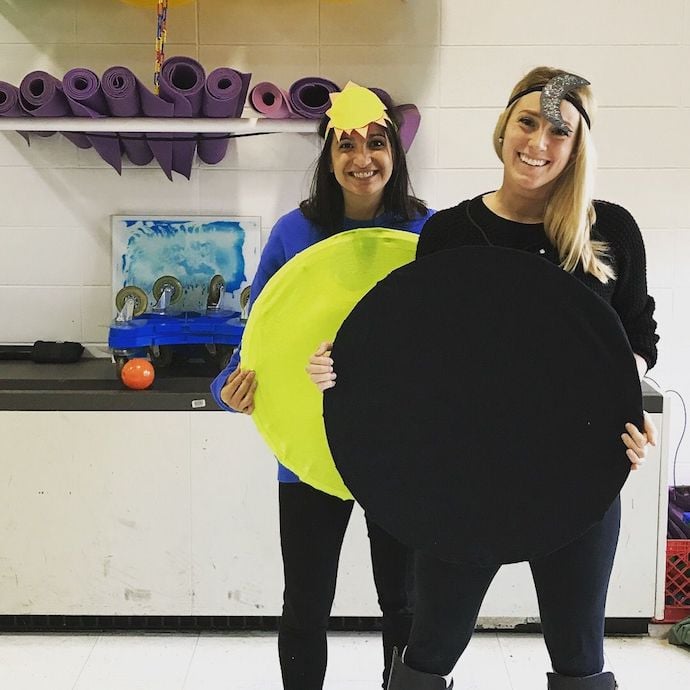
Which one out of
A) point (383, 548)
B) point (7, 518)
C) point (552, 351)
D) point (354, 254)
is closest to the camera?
point (552, 351)

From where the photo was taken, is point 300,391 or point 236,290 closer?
point 300,391

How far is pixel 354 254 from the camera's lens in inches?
63.7

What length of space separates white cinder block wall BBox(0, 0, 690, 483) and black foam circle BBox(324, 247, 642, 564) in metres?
1.23

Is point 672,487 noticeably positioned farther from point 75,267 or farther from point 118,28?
point 118,28

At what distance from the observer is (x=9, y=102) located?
226cm

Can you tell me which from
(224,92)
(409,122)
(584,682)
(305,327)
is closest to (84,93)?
(224,92)

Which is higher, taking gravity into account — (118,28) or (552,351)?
(118,28)

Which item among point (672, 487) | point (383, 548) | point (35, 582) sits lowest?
point (35, 582)

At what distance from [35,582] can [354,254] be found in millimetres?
1345

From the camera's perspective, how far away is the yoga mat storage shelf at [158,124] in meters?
2.19

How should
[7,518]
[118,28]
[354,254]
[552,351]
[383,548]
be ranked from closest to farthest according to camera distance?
[552,351], [354,254], [383,548], [7,518], [118,28]

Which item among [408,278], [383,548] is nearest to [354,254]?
[408,278]

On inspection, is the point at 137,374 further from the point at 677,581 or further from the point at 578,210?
the point at 677,581

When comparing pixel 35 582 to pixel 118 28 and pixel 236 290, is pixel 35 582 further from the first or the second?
pixel 118 28
